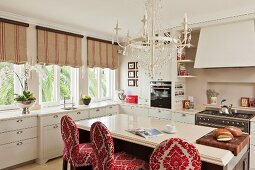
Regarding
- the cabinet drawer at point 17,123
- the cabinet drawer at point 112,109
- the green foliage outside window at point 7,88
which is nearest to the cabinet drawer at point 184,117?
the cabinet drawer at point 112,109

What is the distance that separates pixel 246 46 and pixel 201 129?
1937 millimetres

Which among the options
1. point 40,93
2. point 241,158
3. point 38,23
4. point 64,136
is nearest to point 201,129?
point 241,158

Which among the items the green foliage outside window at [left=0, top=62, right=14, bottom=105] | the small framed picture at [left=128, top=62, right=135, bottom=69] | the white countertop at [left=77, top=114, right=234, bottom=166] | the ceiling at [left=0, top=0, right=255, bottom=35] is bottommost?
the white countertop at [left=77, top=114, right=234, bottom=166]

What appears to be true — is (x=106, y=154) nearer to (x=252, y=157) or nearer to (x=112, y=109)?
(x=252, y=157)

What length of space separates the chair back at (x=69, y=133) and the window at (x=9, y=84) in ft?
6.36

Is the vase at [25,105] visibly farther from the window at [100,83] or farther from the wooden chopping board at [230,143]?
the wooden chopping board at [230,143]

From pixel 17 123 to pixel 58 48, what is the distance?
1.69 m

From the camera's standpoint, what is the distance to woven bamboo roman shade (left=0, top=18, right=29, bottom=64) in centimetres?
351

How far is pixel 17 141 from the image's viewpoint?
3.32 meters

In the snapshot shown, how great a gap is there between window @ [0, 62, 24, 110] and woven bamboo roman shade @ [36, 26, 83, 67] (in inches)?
18.1

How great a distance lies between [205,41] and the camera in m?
4.03

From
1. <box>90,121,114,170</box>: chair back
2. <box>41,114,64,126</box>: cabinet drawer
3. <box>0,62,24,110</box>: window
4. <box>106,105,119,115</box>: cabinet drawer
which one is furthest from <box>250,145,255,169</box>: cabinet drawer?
<box>0,62,24,110</box>: window

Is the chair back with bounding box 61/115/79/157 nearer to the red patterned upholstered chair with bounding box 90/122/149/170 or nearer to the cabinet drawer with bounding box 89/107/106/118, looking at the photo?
the red patterned upholstered chair with bounding box 90/122/149/170

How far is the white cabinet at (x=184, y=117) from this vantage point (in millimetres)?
3965
